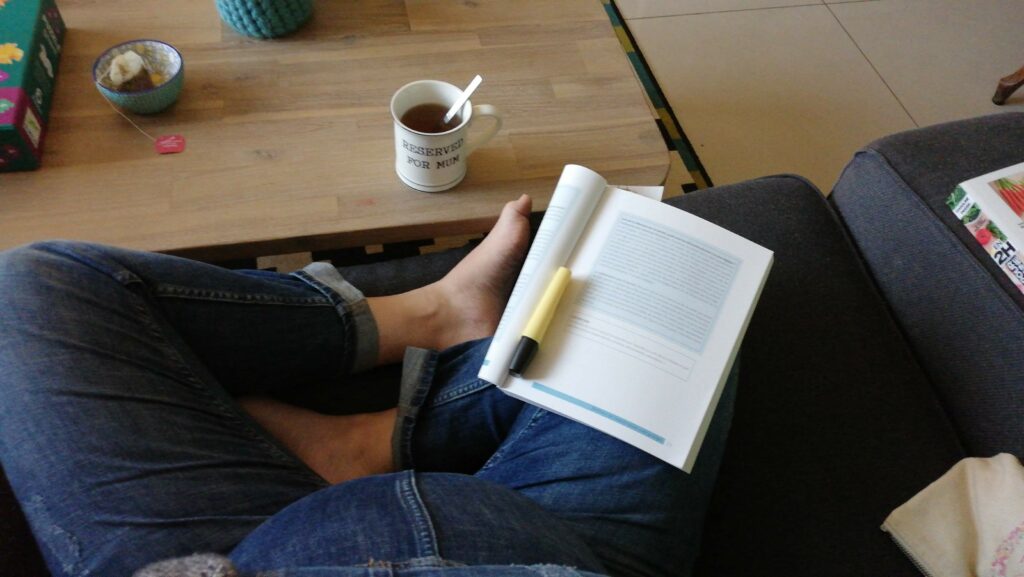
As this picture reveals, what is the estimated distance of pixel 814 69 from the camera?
1576 millimetres

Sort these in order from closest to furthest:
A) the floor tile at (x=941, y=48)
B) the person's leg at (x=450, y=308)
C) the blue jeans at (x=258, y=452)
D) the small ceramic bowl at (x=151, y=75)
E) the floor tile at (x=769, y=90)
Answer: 1. the blue jeans at (x=258, y=452)
2. the person's leg at (x=450, y=308)
3. the small ceramic bowl at (x=151, y=75)
4. the floor tile at (x=769, y=90)
5. the floor tile at (x=941, y=48)

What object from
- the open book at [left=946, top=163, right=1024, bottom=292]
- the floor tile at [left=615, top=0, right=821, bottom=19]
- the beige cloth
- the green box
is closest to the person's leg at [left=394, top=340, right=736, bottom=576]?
the beige cloth

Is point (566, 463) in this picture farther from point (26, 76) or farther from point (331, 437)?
point (26, 76)

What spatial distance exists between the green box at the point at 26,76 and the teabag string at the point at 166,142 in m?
0.08

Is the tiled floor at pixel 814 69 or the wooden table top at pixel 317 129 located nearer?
the wooden table top at pixel 317 129

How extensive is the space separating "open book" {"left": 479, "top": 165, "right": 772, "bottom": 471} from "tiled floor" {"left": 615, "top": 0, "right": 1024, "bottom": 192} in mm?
728

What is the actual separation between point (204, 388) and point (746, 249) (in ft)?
1.74

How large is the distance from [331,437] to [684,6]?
143 centimetres

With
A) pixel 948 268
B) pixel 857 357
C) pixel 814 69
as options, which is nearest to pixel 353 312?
pixel 857 357

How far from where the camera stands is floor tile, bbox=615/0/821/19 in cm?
167

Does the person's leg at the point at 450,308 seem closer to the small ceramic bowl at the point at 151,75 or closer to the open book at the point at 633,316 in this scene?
the open book at the point at 633,316

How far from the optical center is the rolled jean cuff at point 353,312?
73 centimetres

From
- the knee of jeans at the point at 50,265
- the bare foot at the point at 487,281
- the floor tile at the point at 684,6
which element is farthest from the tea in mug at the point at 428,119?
the floor tile at the point at 684,6

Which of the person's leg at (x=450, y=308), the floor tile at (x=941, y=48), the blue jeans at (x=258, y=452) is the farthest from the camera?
the floor tile at (x=941, y=48)
